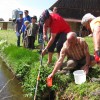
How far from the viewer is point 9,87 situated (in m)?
9.08

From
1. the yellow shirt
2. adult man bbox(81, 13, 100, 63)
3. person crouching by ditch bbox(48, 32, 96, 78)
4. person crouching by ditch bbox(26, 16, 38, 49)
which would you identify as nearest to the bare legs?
adult man bbox(81, 13, 100, 63)

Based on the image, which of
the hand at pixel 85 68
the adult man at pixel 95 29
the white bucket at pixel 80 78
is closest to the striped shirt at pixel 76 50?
the hand at pixel 85 68

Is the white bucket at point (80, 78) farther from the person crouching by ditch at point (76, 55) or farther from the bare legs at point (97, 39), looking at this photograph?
the bare legs at point (97, 39)

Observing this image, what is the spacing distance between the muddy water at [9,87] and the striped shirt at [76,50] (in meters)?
1.62

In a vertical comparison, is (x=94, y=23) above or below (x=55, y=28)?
above

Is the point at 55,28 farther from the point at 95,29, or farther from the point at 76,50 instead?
the point at 95,29

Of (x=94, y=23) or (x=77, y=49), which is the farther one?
(x=77, y=49)

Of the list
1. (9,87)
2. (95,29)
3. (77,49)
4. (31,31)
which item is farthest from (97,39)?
(31,31)

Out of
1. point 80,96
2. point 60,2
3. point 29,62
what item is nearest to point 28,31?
point 29,62

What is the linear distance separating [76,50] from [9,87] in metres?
2.61

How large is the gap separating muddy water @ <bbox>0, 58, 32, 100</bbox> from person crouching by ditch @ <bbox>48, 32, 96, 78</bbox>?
1446 mm

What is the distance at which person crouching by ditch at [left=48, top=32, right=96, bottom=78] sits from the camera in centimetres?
729

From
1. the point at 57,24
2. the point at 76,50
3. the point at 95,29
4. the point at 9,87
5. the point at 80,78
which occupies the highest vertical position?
the point at 95,29

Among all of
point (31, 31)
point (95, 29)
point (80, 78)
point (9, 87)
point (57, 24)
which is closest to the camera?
point (95, 29)
